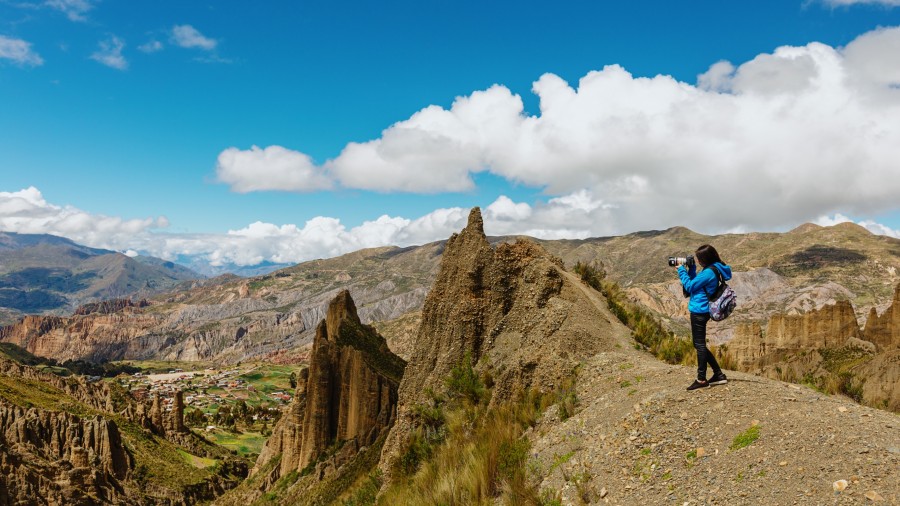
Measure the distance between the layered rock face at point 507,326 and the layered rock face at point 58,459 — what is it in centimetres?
3400

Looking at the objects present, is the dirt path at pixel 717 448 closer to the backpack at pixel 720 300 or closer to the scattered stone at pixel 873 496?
the scattered stone at pixel 873 496

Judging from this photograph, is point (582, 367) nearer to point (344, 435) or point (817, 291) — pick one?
point (344, 435)

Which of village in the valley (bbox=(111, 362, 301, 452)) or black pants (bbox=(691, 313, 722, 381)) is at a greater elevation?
black pants (bbox=(691, 313, 722, 381))

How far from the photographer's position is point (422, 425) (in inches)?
629

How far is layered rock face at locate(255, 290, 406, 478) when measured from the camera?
41438 mm

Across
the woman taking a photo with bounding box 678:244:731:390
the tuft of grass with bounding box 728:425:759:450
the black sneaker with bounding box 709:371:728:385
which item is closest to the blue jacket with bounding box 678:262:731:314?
the woman taking a photo with bounding box 678:244:731:390

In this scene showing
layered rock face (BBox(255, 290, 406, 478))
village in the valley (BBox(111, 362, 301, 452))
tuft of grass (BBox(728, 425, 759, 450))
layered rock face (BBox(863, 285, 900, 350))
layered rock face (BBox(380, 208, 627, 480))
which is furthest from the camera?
village in the valley (BBox(111, 362, 301, 452))

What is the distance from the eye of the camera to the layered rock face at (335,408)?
4144cm

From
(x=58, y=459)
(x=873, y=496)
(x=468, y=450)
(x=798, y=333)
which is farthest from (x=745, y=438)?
(x=798, y=333)

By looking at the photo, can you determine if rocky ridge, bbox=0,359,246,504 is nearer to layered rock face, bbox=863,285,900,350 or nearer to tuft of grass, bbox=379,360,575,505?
tuft of grass, bbox=379,360,575,505

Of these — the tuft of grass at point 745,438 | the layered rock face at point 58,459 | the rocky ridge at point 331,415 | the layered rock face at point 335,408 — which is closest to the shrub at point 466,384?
the tuft of grass at point 745,438

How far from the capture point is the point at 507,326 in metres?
16.8

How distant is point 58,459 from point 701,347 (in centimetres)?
5804

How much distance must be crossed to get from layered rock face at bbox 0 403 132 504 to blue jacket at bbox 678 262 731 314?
44197 millimetres
